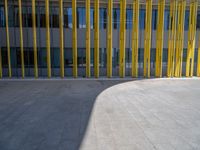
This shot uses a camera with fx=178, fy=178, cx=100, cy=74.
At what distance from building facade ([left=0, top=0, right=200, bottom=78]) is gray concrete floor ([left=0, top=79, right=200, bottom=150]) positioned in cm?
767

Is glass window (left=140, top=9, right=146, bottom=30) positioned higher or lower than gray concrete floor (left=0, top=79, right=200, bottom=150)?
higher

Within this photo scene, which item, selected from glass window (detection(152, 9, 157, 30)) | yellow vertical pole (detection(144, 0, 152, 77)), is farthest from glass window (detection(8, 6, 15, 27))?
glass window (detection(152, 9, 157, 30))

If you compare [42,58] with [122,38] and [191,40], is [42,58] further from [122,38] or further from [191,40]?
[191,40]

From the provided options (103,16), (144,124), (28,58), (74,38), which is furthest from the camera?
(103,16)

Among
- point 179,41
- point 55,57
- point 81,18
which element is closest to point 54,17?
point 81,18

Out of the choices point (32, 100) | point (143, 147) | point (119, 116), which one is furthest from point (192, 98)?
point (32, 100)

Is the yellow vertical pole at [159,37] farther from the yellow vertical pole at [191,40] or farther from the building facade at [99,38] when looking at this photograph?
the yellow vertical pole at [191,40]

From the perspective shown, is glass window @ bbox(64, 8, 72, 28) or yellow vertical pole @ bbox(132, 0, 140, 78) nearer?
yellow vertical pole @ bbox(132, 0, 140, 78)

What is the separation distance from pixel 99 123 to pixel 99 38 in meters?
11.9

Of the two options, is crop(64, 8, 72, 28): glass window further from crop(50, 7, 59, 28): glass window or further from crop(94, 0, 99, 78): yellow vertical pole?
crop(94, 0, 99, 78): yellow vertical pole

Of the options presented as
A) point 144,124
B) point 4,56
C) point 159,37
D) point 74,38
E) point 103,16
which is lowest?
point 144,124

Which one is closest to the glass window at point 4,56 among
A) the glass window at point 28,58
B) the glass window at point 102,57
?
the glass window at point 28,58

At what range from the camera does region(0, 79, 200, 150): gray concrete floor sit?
4293mm

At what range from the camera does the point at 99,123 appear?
551cm
